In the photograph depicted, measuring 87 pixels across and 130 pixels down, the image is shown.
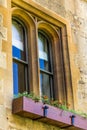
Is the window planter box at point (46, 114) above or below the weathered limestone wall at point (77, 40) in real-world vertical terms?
below

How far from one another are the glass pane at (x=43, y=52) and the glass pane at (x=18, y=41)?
51cm

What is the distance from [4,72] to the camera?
7.21 meters

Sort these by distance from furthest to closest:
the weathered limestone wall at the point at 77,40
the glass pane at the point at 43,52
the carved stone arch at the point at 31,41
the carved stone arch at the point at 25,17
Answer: the weathered limestone wall at the point at 77,40 < the glass pane at the point at 43,52 < the carved stone arch at the point at 25,17 < the carved stone arch at the point at 31,41

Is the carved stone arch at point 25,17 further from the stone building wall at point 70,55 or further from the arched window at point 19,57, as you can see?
the stone building wall at point 70,55

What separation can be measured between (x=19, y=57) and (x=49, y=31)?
1.14m

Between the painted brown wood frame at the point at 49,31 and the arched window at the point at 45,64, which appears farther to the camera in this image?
the arched window at the point at 45,64

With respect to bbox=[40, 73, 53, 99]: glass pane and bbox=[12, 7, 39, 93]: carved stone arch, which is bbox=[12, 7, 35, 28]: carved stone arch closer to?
bbox=[12, 7, 39, 93]: carved stone arch

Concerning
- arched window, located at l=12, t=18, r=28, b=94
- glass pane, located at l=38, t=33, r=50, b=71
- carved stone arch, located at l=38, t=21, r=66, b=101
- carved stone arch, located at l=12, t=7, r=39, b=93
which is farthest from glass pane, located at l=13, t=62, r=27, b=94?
carved stone arch, located at l=38, t=21, r=66, b=101

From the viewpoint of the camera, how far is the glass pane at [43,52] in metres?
8.56

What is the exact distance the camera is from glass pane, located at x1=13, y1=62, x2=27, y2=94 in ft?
25.3

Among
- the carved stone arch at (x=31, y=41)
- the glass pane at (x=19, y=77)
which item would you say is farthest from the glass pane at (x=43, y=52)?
the glass pane at (x=19, y=77)

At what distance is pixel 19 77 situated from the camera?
789 cm

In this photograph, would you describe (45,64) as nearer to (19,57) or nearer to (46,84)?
(46,84)

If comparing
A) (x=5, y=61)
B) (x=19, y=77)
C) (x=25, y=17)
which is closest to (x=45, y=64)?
(x=19, y=77)
